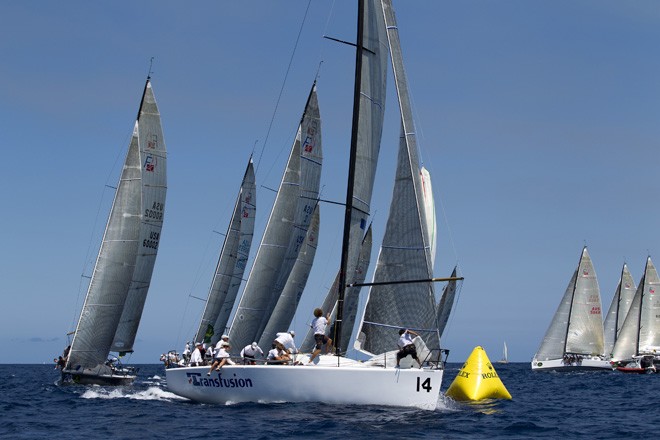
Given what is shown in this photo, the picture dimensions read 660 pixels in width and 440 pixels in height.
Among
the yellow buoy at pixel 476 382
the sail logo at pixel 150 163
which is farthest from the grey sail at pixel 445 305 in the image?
the yellow buoy at pixel 476 382

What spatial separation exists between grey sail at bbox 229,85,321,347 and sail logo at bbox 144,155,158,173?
22.6 ft

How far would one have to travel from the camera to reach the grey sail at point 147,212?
3916cm

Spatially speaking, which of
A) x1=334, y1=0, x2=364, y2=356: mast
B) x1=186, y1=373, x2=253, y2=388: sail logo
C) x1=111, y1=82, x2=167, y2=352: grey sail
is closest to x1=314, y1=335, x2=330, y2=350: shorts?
x1=334, y1=0, x2=364, y2=356: mast

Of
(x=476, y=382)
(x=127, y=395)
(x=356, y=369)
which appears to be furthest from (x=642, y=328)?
(x=356, y=369)

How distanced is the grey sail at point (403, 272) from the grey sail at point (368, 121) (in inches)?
41.6

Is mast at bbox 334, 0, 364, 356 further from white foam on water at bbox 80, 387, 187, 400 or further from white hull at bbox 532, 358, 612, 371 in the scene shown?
white hull at bbox 532, 358, 612, 371

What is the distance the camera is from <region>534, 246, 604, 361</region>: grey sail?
77.3 metres

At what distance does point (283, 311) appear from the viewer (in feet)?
115

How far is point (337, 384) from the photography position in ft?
74.4

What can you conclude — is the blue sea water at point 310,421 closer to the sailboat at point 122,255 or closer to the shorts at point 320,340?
the shorts at point 320,340

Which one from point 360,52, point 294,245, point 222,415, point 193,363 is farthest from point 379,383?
point 294,245

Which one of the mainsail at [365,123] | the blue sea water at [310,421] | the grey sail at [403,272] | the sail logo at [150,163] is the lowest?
the blue sea water at [310,421]

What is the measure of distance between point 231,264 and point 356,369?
24.6 metres

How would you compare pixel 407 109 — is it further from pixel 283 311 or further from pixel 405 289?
pixel 283 311
